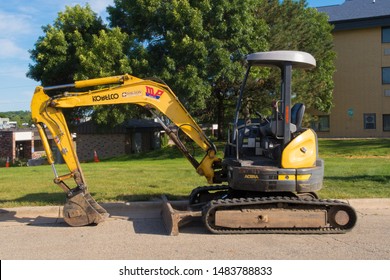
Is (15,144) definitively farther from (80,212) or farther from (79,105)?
(80,212)

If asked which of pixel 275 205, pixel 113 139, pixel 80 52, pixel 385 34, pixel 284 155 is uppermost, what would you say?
pixel 385 34

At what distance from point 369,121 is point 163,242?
32.5m

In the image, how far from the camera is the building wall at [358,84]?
35000mm

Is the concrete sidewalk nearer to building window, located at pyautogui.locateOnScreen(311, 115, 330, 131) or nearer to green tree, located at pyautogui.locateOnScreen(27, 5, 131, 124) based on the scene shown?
green tree, located at pyautogui.locateOnScreen(27, 5, 131, 124)

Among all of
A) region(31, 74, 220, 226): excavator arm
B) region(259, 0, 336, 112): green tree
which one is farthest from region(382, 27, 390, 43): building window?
region(31, 74, 220, 226): excavator arm

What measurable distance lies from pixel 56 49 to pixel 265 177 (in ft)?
56.7

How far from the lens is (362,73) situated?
35375 millimetres

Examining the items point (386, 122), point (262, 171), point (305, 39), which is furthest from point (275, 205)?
point (386, 122)

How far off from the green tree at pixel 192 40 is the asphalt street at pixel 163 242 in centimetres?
1184

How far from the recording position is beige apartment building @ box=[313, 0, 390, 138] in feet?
114

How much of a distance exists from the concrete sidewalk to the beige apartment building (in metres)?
28.5

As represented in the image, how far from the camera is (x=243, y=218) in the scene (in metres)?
6.74

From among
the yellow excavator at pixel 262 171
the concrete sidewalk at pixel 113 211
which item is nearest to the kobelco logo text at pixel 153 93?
the yellow excavator at pixel 262 171

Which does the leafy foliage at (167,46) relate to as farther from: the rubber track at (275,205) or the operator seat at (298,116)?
the rubber track at (275,205)
